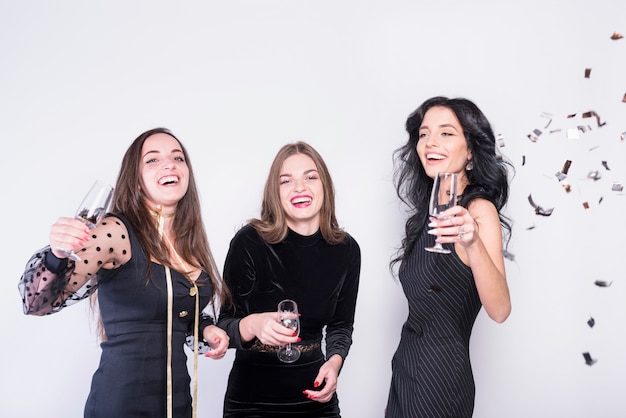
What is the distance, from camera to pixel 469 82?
4.33 m

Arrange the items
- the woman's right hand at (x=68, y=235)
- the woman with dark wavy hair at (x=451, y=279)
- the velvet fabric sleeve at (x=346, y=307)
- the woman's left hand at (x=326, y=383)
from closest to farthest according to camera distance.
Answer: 1. the woman's right hand at (x=68, y=235)
2. the woman with dark wavy hair at (x=451, y=279)
3. the woman's left hand at (x=326, y=383)
4. the velvet fabric sleeve at (x=346, y=307)

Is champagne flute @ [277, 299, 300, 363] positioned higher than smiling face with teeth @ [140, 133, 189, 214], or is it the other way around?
smiling face with teeth @ [140, 133, 189, 214]

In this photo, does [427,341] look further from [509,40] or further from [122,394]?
[509,40]

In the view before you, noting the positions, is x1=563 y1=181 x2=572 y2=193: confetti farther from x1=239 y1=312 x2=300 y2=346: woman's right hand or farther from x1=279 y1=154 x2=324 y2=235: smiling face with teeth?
x1=239 y1=312 x2=300 y2=346: woman's right hand

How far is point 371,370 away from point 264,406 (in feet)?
5.59

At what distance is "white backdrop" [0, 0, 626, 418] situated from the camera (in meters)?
4.15

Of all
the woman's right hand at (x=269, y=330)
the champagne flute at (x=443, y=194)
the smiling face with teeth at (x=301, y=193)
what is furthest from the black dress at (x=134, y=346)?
the champagne flute at (x=443, y=194)

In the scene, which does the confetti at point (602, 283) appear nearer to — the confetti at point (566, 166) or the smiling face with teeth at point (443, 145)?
the confetti at point (566, 166)

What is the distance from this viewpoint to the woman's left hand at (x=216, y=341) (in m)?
2.59

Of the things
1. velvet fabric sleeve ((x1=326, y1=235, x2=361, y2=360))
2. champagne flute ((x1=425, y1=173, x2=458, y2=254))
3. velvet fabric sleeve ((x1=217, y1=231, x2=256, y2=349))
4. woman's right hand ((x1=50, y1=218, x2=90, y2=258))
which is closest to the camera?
woman's right hand ((x1=50, y1=218, x2=90, y2=258))

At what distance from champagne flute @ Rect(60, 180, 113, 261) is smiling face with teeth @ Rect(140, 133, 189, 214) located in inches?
20.5

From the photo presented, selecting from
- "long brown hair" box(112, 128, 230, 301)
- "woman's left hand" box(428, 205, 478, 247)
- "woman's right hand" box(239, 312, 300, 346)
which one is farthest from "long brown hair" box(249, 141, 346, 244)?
"woman's left hand" box(428, 205, 478, 247)

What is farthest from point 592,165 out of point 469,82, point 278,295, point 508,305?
point 278,295

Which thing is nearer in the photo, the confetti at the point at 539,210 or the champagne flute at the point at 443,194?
the champagne flute at the point at 443,194
